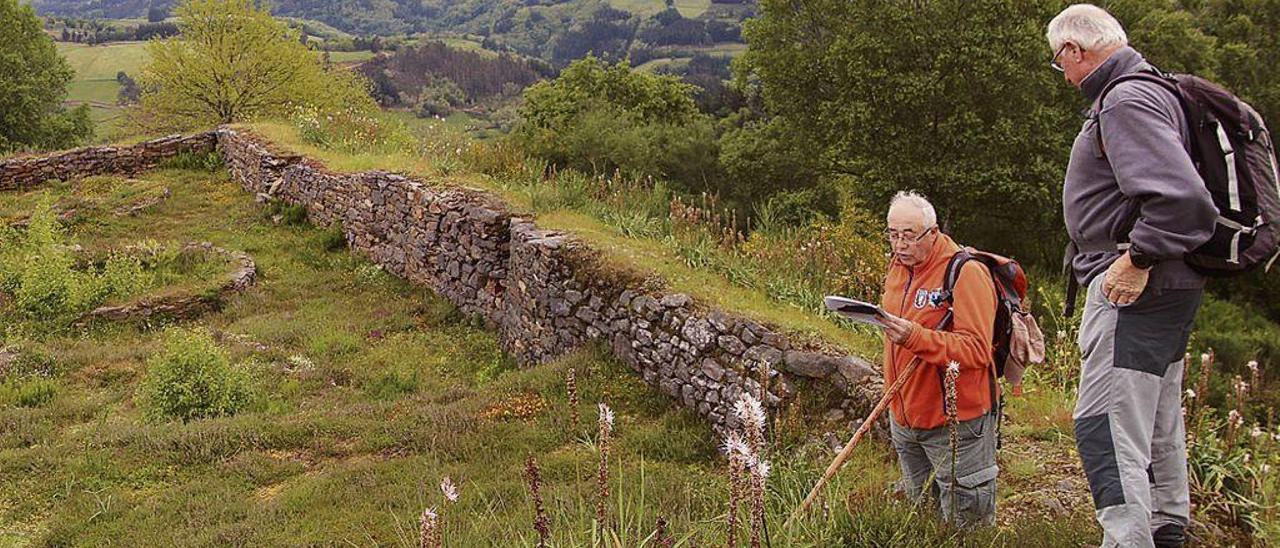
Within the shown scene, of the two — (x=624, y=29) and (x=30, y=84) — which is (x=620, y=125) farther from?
(x=624, y=29)

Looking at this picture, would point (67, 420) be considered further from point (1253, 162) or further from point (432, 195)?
point (1253, 162)

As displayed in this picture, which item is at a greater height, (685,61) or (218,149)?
(218,149)

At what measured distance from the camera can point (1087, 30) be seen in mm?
3111

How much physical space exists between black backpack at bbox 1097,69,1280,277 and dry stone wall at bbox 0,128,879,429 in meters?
1.85

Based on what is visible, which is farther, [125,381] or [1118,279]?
[125,381]

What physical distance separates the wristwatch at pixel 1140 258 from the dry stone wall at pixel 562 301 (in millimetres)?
1629

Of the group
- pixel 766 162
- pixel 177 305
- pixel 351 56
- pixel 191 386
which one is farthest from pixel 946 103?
pixel 351 56

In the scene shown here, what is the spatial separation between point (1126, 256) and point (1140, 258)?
53 millimetres

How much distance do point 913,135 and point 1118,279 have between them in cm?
1673

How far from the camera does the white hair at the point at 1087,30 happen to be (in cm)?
309

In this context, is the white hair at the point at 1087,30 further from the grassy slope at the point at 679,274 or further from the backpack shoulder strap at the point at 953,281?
the grassy slope at the point at 679,274

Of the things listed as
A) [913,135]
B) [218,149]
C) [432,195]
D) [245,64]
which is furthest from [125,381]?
[245,64]

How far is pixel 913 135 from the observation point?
18.7 metres

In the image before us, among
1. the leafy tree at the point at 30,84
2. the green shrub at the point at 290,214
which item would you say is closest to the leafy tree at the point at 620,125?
the green shrub at the point at 290,214
